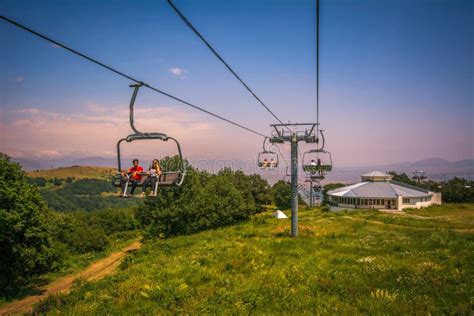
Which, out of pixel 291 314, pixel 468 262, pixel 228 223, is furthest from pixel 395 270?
pixel 228 223

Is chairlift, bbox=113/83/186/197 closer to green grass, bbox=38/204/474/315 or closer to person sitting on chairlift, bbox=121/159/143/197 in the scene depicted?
person sitting on chairlift, bbox=121/159/143/197

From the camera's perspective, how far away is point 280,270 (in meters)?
18.1

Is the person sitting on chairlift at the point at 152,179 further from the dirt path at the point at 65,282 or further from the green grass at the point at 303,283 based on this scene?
the dirt path at the point at 65,282

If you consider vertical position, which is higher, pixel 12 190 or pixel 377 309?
pixel 12 190

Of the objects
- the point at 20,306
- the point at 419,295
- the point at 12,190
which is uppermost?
the point at 12,190

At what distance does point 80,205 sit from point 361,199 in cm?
15012

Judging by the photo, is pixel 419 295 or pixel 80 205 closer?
pixel 419 295

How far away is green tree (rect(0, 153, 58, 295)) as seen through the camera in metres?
24.0

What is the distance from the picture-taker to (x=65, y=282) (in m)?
30.7

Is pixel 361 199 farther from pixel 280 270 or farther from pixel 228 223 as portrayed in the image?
pixel 280 270

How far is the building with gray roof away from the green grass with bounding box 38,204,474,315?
47.4m

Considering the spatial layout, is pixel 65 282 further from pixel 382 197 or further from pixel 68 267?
pixel 382 197

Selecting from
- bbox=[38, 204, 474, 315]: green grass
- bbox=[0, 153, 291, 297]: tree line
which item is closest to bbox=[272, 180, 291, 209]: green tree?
bbox=[0, 153, 291, 297]: tree line

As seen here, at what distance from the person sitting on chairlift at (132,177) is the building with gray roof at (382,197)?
216ft
